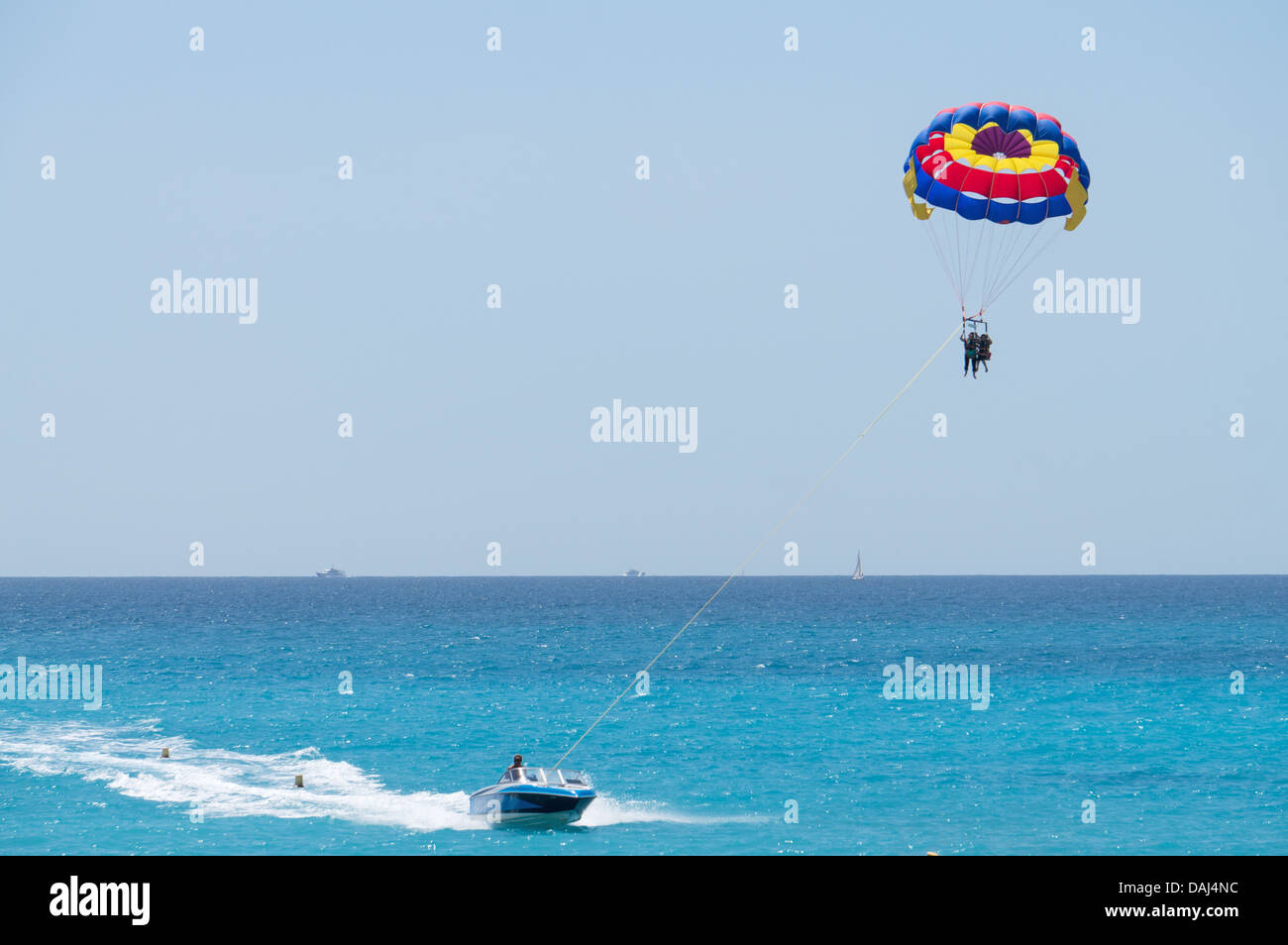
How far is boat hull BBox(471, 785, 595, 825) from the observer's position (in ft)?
95.1

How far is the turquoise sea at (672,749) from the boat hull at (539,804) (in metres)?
0.44

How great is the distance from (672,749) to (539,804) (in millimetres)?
12419

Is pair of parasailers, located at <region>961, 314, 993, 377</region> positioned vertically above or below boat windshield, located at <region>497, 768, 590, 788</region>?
above

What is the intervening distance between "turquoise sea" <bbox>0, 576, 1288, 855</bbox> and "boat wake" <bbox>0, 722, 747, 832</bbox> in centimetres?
15

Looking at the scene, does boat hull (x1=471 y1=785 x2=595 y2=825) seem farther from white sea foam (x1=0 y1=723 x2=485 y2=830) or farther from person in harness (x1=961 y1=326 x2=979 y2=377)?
person in harness (x1=961 y1=326 x2=979 y2=377)

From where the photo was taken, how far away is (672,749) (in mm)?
40844

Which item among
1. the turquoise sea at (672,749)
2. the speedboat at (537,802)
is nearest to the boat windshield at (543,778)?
the speedboat at (537,802)

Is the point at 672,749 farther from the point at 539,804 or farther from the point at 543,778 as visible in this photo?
the point at 539,804

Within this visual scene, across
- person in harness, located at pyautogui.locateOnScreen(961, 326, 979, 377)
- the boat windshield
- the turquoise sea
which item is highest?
person in harness, located at pyautogui.locateOnScreen(961, 326, 979, 377)

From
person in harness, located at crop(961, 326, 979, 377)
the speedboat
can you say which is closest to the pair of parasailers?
person in harness, located at crop(961, 326, 979, 377)

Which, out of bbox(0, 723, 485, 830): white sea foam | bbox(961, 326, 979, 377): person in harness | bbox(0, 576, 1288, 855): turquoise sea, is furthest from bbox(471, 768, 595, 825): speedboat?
bbox(961, 326, 979, 377): person in harness

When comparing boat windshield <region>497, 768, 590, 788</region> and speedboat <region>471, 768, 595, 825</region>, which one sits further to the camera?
boat windshield <region>497, 768, 590, 788</region>

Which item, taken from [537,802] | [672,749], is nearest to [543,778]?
[537,802]
